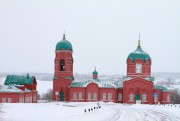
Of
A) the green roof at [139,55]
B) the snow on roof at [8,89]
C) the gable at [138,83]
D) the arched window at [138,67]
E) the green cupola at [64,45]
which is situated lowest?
the snow on roof at [8,89]

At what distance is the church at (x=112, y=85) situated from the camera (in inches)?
2726

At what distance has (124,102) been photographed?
A: 69688mm

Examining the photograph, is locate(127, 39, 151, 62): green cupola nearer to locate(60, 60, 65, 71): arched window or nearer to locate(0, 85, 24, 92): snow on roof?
locate(60, 60, 65, 71): arched window

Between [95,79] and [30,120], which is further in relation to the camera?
[95,79]

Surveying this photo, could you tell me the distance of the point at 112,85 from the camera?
71.1 m

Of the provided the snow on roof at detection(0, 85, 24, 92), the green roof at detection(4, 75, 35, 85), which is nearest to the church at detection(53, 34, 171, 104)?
the green roof at detection(4, 75, 35, 85)

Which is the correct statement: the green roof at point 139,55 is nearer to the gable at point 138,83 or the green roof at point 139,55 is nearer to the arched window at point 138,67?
the arched window at point 138,67

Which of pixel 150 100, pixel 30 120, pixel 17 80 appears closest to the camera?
pixel 30 120

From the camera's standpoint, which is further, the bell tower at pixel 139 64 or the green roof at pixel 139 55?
the green roof at pixel 139 55

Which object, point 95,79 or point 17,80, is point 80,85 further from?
point 17,80

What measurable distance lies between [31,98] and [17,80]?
4220 mm

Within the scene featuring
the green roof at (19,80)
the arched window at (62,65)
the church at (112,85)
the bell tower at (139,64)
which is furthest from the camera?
the green roof at (19,80)

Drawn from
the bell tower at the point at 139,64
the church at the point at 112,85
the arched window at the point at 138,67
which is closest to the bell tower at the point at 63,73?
the church at the point at 112,85

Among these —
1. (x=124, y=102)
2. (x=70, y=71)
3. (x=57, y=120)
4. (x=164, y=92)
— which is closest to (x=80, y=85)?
(x=70, y=71)
